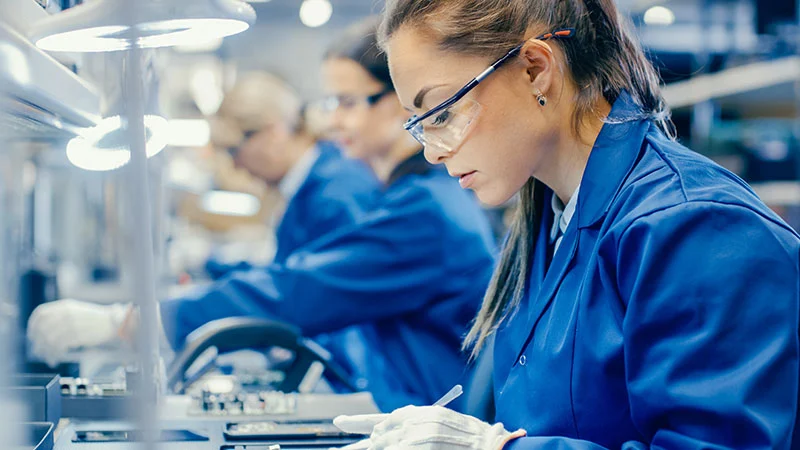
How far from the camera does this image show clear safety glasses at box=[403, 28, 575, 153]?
121 cm

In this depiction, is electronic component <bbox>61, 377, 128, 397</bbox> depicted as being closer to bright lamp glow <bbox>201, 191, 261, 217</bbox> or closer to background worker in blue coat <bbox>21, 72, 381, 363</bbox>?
background worker in blue coat <bbox>21, 72, 381, 363</bbox>

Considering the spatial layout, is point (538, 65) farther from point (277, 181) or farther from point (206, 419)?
point (277, 181)

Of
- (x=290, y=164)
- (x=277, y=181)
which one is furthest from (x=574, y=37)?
(x=277, y=181)

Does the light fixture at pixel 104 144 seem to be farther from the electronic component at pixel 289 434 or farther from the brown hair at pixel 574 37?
the electronic component at pixel 289 434

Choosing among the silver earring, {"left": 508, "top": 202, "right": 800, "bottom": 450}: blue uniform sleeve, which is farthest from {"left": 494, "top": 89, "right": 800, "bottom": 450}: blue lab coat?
the silver earring

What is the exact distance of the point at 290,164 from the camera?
175 inches

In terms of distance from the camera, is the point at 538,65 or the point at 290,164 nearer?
the point at 538,65

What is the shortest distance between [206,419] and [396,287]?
34.4 inches

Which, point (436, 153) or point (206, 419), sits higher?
point (436, 153)

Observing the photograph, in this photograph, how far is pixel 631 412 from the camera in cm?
100

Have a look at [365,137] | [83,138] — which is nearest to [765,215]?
[83,138]

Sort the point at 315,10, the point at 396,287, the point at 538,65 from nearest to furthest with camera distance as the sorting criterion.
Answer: the point at 538,65, the point at 396,287, the point at 315,10

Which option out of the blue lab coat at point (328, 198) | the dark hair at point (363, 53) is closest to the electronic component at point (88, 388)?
the dark hair at point (363, 53)

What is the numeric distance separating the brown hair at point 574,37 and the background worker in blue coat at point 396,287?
1039 millimetres
